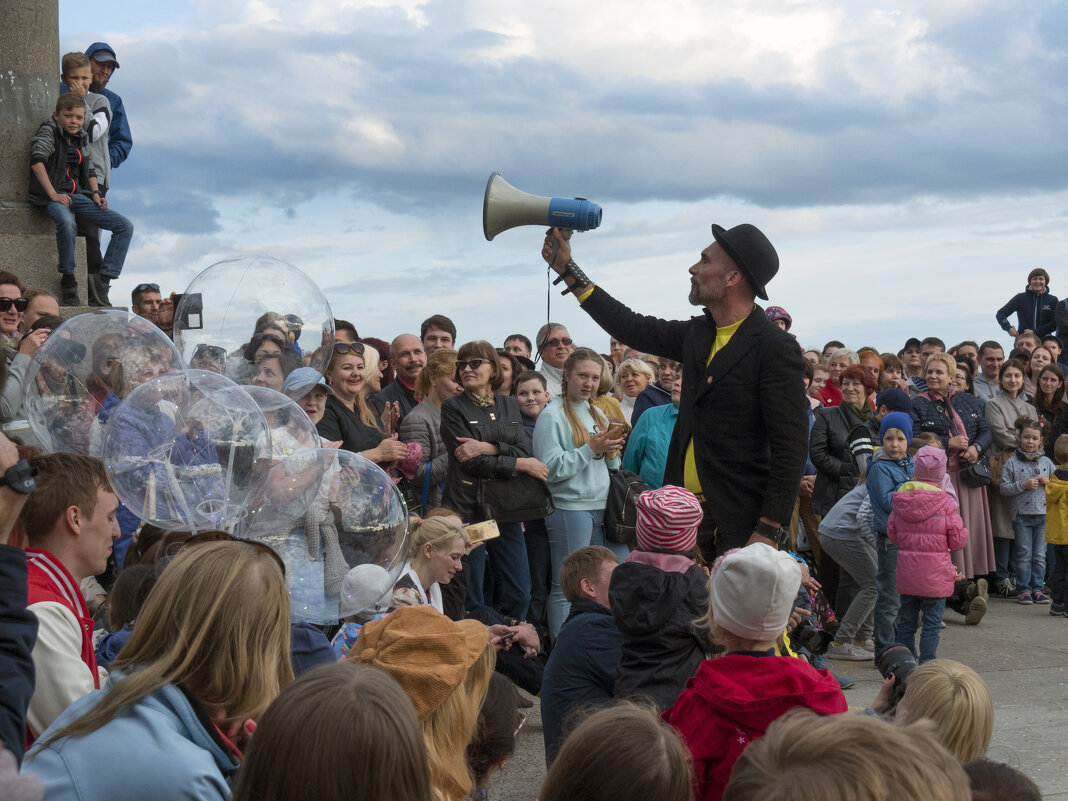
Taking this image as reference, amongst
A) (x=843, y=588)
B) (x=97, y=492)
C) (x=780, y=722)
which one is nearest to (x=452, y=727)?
(x=97, y=492)

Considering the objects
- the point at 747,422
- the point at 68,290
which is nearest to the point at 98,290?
the point at 68,290

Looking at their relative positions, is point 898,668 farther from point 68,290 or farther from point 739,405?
point 68,290

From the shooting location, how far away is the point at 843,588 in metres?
8.21

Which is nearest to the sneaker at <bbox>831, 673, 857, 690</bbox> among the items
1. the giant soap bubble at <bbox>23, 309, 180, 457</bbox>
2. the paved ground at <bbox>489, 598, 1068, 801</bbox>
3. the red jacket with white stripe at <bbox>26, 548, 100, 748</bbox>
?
the paved ground at <bbox>489, 598, 1068, 801</bbox>

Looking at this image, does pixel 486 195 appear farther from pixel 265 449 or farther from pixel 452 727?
pixel 452 727

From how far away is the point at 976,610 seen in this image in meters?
8.49

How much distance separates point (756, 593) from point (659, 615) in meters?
0.70

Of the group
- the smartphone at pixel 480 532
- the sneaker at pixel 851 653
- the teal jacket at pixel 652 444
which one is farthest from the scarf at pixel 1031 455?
the smartphone at pixel 480 532

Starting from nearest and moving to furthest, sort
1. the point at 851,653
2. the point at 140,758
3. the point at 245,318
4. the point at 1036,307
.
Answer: the point at 140,758, the point at 245,318, the point at 851,653, the point at 1036,307

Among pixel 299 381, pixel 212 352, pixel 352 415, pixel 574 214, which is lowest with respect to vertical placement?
pixel 352 415

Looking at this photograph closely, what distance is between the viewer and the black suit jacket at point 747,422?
4.26 metres

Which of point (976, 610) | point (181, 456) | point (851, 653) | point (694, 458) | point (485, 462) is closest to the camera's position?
point (181, 456)

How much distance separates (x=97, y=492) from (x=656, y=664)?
1877mm

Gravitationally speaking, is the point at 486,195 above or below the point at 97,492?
above
